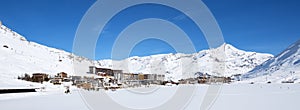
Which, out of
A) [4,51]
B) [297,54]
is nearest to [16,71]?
[4,51]

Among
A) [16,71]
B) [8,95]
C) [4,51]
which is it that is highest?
[4,51]

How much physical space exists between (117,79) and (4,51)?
21.6m

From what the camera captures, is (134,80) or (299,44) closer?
(134,80)

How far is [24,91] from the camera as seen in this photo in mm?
26078

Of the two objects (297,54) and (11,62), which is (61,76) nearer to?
(11,62)

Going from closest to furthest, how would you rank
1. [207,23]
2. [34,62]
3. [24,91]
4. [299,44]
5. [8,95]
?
[207,23] < [8,95] < [24,91] < [34,62] < [299,44]

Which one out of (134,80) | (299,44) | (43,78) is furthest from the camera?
(299,44)

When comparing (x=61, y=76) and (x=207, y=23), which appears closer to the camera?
(x=207, y=23)

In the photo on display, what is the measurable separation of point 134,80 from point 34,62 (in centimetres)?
2130

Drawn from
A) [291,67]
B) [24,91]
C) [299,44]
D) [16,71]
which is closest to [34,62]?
[16,71]

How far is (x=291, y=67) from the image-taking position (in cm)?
13175

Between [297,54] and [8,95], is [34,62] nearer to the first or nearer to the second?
[8,95]

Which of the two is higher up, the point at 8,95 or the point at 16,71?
the point at 16,71

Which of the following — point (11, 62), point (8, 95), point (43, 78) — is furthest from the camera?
point (11, 62)
